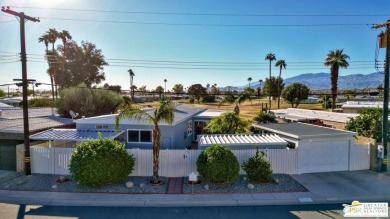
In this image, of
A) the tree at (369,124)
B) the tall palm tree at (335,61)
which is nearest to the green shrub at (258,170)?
the tree at (369,124)

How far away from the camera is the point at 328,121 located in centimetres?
2839

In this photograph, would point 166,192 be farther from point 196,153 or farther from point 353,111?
point 353,111

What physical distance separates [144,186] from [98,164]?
95.5 inches

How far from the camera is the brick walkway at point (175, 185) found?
12032 mm

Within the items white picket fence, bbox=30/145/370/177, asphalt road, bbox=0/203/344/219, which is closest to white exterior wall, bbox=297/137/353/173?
white picket fence, bbox=30/145/370/177

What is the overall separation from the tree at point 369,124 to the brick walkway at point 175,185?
1413 centimetres

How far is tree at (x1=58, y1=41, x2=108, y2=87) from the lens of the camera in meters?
49.2

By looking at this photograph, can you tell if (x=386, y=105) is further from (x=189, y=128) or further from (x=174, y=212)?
(x=189, y=128)

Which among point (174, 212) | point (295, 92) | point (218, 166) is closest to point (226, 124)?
point (218, 166)

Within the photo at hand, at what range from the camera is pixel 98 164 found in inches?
468

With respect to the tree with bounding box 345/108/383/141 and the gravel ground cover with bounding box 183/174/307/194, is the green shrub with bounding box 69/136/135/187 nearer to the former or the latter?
the gravel ground cover with bounding box 183/174/307/194

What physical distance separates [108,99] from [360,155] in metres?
26.8

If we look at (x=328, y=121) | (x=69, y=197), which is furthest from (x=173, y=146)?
(x=328, y=121)

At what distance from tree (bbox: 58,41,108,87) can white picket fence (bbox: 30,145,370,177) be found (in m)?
37.5
